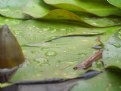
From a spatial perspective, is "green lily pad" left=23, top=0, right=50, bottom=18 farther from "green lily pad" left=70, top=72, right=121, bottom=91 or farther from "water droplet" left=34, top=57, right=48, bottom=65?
"green lily pad" left=70, top=72, right=121, bottom=91

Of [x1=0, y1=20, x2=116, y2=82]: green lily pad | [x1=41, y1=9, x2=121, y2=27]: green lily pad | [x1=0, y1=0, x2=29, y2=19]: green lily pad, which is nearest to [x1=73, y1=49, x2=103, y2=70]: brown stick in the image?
[x1=0, y1=20, x2=116, y2=82]: green lily pad

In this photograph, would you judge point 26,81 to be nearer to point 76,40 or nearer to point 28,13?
point 76,40

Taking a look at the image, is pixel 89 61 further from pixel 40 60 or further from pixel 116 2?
pixel 116 2

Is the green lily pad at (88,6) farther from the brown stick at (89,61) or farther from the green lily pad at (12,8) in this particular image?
the brown stick at (89,61)

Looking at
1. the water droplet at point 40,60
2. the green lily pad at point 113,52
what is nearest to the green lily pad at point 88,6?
the green lily pad at point 113,52

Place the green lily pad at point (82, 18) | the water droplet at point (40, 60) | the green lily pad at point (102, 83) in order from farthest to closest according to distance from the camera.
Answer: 1. the green lily pad at point (82, 18)
2. the water droplet at point (40, 60)
3. the green lily pad at point (102, 83)

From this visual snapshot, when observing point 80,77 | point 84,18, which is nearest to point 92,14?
point 84,18
